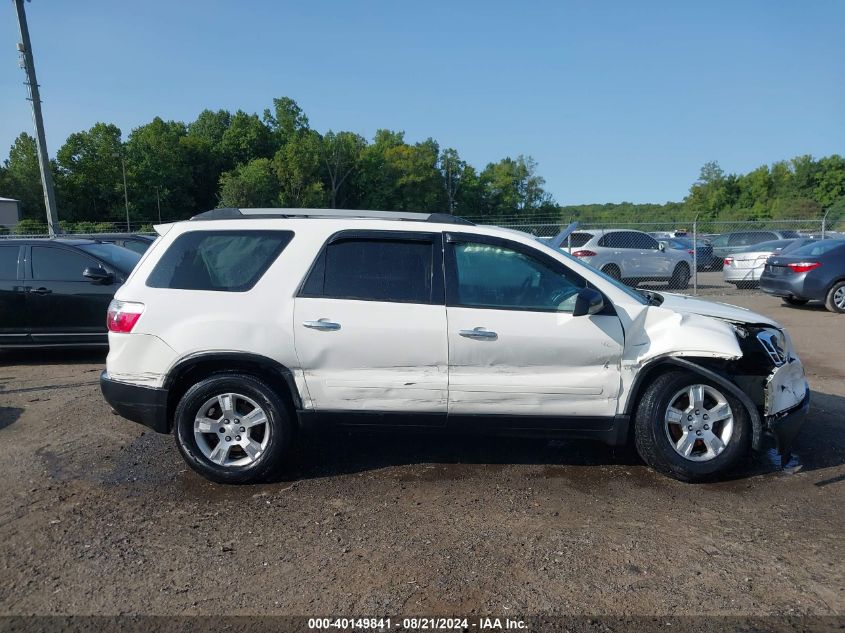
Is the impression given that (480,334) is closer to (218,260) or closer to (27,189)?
(218,260)

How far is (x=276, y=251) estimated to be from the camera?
176 inches

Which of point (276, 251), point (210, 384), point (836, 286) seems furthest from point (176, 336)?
point (836, 286)

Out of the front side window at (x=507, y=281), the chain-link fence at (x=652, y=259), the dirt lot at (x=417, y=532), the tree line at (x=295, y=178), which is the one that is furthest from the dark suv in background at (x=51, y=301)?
the tree line at (x=295, y=178)

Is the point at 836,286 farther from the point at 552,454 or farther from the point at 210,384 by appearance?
the point at 210,384

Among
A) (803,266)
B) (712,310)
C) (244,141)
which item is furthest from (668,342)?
(244,141)

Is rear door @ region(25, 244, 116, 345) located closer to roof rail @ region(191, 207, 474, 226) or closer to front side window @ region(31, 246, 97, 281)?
front side window @ region(31, 246, 97, 281)

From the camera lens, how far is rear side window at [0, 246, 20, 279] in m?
8.27

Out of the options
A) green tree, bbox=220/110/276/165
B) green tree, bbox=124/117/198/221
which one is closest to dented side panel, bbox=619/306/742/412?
green tree, bbox=124/117/198/221

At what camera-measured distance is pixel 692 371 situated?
4.26m

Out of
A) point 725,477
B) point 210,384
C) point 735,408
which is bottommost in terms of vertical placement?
point 725,477

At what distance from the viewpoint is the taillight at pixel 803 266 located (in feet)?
41.3

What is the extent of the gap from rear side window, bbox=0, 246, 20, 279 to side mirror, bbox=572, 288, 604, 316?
7503mm

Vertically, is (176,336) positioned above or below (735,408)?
above

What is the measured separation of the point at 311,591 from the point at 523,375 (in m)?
1.96
